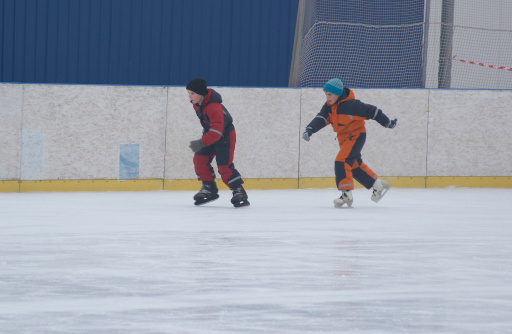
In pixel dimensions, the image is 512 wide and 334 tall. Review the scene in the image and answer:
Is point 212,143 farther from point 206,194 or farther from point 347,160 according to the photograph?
point 347,160

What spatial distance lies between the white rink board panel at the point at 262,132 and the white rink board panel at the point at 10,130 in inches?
64.1

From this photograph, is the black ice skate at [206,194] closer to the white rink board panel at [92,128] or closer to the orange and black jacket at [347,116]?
the orange and black jacket at [347,116]

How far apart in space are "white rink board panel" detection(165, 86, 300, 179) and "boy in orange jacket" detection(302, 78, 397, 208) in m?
2.01

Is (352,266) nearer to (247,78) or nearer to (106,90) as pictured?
(106,90)

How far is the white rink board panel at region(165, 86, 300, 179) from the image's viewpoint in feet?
28.2

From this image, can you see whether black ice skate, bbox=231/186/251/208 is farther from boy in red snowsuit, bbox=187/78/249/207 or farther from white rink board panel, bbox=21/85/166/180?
white rink board panel, bbox=21/85/166/180

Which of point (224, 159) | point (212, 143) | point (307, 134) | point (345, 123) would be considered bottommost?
point (224, 159)

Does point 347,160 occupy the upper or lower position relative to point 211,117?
lower

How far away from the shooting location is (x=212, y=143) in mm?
6414

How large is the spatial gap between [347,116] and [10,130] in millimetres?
3399

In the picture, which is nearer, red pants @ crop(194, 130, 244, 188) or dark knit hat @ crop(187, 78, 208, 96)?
dark knit hat @ crop(187, 78, 208, 96)

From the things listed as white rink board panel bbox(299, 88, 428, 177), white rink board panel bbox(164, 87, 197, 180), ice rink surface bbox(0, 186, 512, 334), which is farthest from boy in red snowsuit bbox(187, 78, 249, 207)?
white rink board panel bbox(299, 88, 428, 177)

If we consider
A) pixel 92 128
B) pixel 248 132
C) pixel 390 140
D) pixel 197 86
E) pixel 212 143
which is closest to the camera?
pixel 197 86

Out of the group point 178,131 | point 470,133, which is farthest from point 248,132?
point 470,133
